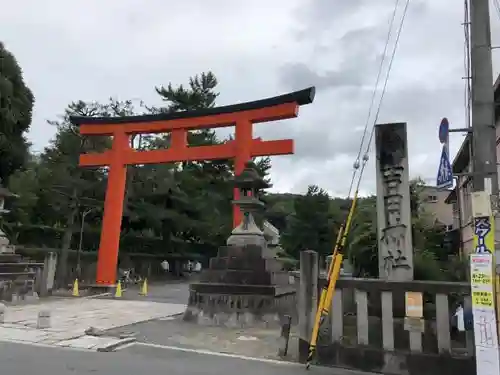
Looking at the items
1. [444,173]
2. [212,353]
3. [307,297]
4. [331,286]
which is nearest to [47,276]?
[212,353]

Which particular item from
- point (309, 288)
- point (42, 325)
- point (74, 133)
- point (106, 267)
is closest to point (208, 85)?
point (74, 133)

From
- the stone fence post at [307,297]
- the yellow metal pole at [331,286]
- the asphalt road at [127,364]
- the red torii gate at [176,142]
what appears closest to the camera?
the asphalt road at [127,364]

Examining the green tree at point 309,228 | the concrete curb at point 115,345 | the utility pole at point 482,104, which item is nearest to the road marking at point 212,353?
the concrete curb at point 115,345

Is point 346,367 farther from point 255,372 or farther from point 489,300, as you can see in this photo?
point 489,300

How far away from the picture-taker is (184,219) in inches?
1265

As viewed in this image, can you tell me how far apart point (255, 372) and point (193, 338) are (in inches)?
131

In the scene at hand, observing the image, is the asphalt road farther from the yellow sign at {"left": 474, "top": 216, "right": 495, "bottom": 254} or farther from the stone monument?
the stone monument

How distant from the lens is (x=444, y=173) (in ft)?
20.5

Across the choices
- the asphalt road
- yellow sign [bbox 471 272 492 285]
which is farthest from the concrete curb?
yellow sign [bbox 471 272 492 285]

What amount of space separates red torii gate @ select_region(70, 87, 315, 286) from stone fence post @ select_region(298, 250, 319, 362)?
10227 millimetres

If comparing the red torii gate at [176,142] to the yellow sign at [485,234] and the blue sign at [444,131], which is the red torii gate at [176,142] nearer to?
the blue sign at [444,131]

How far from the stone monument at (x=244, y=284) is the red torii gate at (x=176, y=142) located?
4516 millimetres

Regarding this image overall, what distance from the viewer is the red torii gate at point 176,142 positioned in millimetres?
18016

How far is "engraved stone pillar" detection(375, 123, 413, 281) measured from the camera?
8.58 metres
